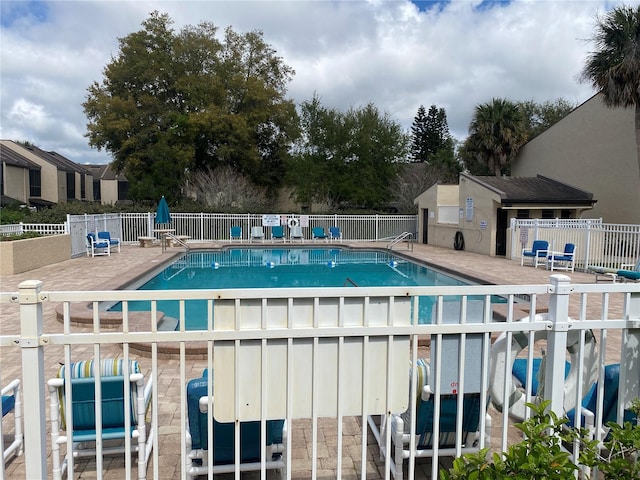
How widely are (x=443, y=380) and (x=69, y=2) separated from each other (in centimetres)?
1180

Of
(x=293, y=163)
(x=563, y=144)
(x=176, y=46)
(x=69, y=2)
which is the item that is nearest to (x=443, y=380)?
(x=69, y=2)

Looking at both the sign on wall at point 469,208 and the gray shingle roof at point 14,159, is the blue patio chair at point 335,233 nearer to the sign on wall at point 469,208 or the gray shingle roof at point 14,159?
the sign on wall at point 469,208

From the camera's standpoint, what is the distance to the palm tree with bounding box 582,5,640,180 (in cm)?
Result: 1428

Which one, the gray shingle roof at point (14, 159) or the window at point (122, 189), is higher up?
the gray shingle roof at point (14, 159)

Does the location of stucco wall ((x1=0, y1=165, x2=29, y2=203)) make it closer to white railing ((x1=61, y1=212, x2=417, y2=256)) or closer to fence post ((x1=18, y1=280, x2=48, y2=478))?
white railing ((x1=61, y1=212, x2=417, y2=256))

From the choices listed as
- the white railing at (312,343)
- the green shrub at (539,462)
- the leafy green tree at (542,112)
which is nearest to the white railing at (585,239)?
the white railing at (312,343)

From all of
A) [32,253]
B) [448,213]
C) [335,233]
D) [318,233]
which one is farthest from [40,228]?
[448,213]

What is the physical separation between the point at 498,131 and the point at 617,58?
9346 mm

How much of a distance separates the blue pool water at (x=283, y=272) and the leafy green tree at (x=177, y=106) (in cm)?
960

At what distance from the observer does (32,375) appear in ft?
5.87

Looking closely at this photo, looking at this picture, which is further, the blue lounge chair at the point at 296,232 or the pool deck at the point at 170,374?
the blue lounge chair at the point at 296,232

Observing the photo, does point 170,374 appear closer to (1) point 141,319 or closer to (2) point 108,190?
(1) point 141,319

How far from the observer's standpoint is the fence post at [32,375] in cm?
176

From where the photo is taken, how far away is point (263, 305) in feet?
6.04
